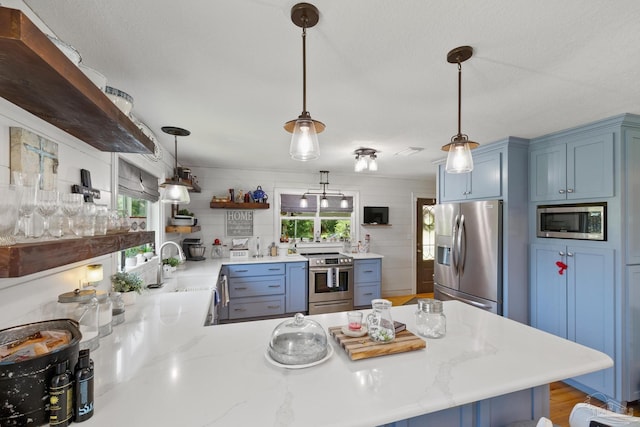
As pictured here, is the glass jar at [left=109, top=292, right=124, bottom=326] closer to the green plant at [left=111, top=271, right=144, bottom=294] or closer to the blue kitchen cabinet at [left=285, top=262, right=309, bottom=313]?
the green plant at [left=111, top=271, right=144, bottom=294]

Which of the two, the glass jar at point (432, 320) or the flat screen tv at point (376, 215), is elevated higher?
the flat screen tv at point (376, 215)

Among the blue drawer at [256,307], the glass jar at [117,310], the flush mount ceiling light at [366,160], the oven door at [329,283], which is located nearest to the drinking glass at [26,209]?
the glass jar at [117,310]

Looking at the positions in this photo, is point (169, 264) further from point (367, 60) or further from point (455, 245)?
point (455, 245)

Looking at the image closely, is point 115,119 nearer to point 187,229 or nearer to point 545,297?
point 187,229

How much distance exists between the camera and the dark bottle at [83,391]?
793mm

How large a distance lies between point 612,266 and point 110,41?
3.61m

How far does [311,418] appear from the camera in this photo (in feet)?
2.68

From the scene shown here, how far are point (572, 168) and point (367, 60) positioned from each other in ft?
7.43

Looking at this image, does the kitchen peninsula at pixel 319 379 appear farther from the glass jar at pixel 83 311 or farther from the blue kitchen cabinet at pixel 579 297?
the blue kitchen cabinet at pixel 579 297

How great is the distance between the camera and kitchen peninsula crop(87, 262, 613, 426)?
84 centimetres

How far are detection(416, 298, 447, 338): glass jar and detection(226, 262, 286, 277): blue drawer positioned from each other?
2842mm

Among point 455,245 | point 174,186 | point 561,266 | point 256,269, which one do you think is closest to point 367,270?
point 455,245

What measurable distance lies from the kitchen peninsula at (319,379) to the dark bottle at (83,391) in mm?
39

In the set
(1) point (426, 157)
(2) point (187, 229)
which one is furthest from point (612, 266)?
(2) point (187, 229)
